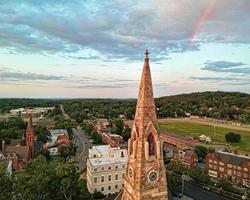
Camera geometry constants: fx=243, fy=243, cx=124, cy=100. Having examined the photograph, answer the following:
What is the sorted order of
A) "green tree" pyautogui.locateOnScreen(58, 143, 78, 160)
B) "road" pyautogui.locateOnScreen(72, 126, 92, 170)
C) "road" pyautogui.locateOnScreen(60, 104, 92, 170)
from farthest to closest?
"green tree" pyautogui.locateOnScreen(58, 143, 78, 160) < "road" pyautogui.locateOnScreen(72, 126, 92, 170) < "road" pyautogui.locateOnScreen(60, 104, 92, 170)

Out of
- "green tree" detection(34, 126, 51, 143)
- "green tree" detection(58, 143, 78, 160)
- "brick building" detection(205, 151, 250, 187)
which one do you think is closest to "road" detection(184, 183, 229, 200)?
"brick building" detection(205, 151, 250, 187)

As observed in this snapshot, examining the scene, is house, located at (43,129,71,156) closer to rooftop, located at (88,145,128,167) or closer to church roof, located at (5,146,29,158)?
church roof, located at (5,146,29,158)

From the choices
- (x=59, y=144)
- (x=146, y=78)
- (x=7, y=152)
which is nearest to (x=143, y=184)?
(x=146, y=78)

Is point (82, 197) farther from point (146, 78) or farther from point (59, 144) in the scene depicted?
point (59, 144)

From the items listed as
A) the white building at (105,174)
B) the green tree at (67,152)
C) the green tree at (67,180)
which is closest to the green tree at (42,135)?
the green tree at (67,152)

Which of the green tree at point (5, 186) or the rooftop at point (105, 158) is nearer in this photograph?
the green tree at point (5, 186)

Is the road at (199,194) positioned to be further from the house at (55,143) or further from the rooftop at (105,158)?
the house at (55,143)
